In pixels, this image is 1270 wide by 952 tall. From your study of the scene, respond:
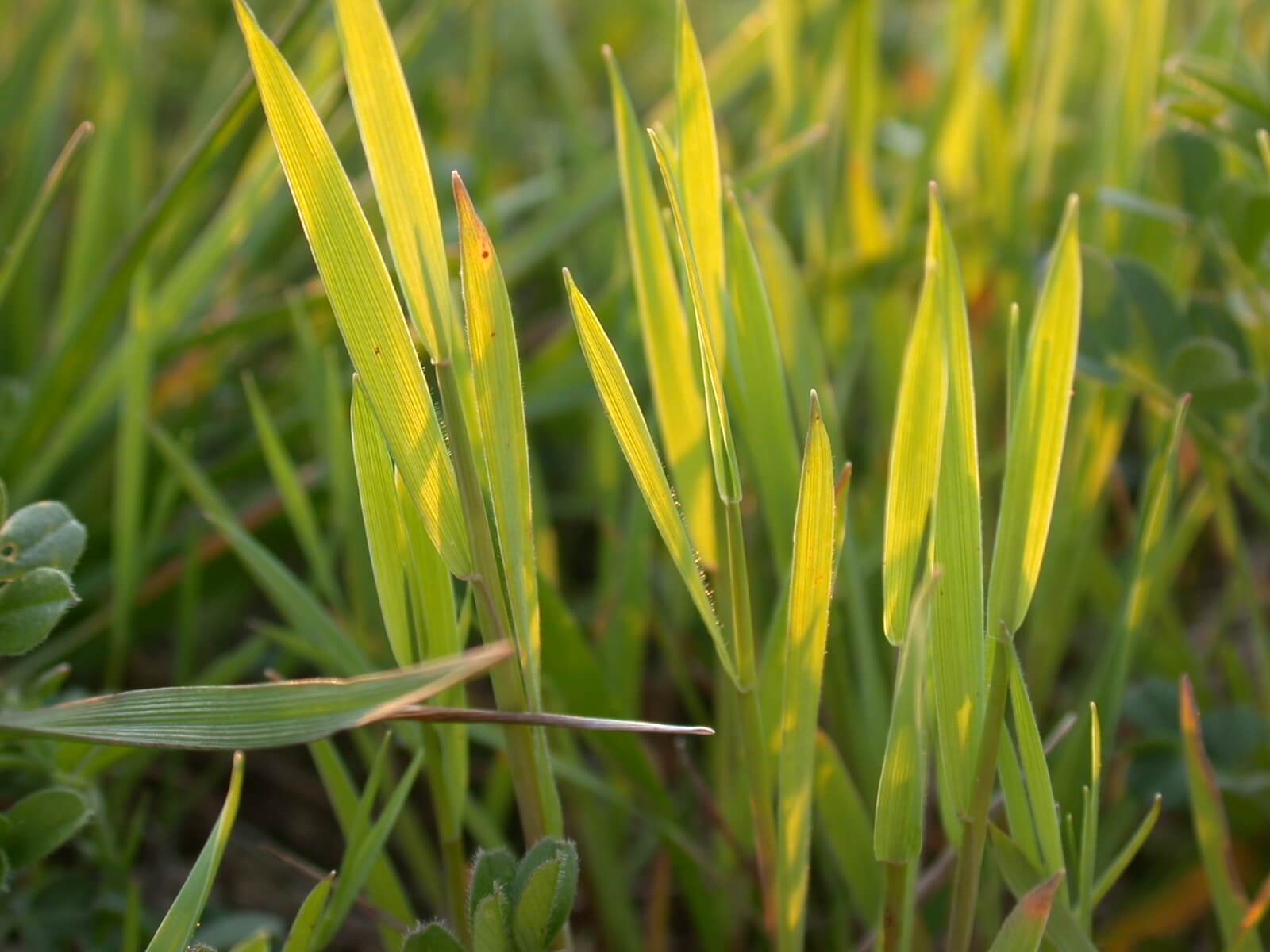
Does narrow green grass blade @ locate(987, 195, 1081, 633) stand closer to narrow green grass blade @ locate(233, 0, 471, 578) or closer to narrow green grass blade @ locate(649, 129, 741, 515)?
narrow green grass blade @ locate(649, 129, 741, 515)

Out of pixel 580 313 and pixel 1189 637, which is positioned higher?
pixel 580 313

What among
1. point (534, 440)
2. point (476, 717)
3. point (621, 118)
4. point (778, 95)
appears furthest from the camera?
point (534, 440)

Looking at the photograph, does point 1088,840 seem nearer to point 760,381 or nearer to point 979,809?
point 979,809

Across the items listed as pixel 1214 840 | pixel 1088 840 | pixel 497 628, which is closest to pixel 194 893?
pixel 497 628

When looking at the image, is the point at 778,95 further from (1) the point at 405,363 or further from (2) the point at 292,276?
(1) the point at 405,363

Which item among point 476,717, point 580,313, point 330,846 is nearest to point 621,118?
point 580,313

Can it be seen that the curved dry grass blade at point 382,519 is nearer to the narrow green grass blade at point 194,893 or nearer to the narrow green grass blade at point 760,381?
the narrow green grass blade at point 194,893

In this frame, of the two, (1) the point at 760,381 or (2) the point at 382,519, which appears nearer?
(2) the point at 382,519
